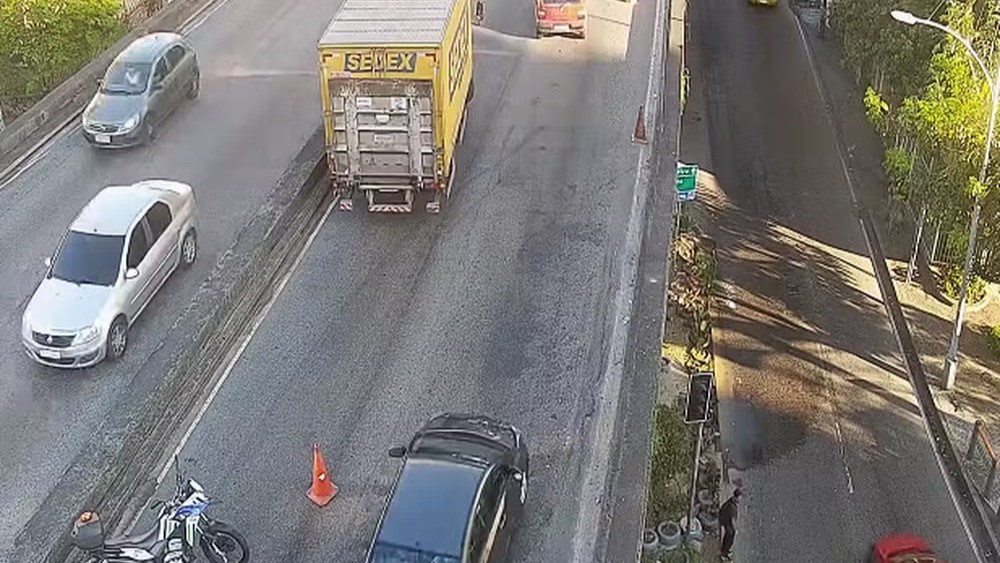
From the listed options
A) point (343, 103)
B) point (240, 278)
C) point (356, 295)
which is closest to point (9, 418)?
point (240, 278)

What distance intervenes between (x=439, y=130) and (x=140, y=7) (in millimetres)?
19061

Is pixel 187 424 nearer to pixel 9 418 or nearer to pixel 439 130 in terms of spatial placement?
pixel 9 418

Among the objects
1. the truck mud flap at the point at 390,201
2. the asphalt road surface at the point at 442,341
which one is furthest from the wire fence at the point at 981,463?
the truck mud flap at the point at 390,201

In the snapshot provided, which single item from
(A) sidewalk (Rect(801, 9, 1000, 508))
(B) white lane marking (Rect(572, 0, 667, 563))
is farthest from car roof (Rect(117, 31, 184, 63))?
(A) sidewalk (Rect(801, 9, 1000, 508))

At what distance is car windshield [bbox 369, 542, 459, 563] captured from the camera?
12320mm

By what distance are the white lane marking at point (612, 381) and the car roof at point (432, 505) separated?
194 cm

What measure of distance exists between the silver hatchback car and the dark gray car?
5.55 metres

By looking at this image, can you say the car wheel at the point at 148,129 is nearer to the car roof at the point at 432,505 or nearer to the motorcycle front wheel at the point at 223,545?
the motorcycle front wheel at the point at 223,545

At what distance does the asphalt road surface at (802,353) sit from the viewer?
22.5 meters

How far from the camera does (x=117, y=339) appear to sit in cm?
1816

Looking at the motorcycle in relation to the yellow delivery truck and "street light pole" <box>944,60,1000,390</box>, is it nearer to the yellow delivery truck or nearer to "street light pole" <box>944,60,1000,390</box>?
the yellow delivery truck

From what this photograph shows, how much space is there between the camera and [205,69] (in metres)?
29.5

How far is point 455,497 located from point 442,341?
18.3ft

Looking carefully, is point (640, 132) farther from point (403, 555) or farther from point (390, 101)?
point (403, 555)
